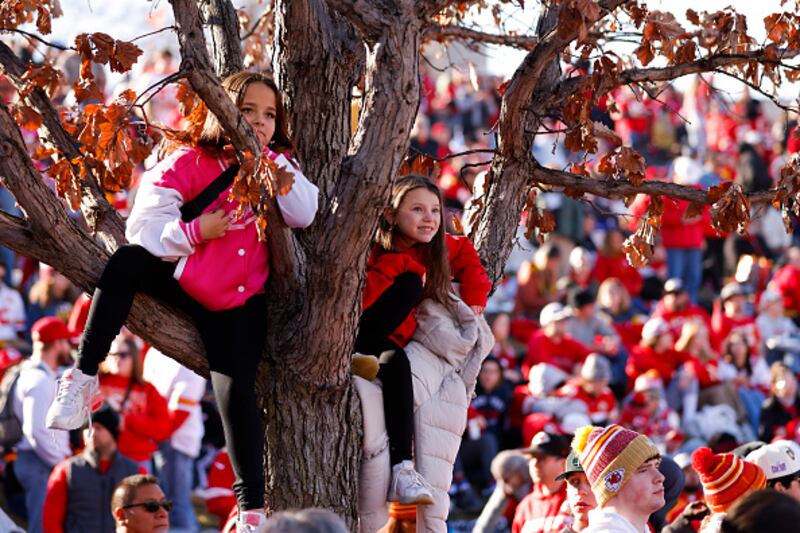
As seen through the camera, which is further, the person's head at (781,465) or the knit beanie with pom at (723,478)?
the person's head at (781,465)

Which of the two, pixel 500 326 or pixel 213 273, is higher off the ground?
pixel 500 326

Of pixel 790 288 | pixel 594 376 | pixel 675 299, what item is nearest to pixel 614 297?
pixel 675 299

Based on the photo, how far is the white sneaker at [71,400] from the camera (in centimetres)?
483

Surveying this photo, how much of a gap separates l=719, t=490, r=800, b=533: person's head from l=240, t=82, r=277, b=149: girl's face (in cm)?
196

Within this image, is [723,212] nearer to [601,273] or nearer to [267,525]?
[267,525]

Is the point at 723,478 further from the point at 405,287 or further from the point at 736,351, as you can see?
the point at 736,351

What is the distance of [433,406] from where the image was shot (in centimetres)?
546

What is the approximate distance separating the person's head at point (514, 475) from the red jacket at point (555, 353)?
3.53 m

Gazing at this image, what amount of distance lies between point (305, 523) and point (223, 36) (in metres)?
2.76

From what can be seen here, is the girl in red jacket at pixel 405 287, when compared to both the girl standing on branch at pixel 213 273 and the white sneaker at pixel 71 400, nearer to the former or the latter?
the girl standing on branch at pixel 213 273

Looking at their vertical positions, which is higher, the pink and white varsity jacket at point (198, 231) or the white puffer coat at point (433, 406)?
the pink and white varsity jacket at point (198, 231)

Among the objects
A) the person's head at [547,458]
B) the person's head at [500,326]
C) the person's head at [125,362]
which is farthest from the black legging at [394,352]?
the person's head at [500,326]

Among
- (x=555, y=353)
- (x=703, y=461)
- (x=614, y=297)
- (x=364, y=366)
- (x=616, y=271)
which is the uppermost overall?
(x=616, y=271)

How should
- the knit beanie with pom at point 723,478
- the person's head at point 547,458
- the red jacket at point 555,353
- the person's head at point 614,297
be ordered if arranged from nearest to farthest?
the knit beanie with pom at point 723,478, the person's head at point 547,458, the red jacket at point 555,353, the person's head at point 614,297
